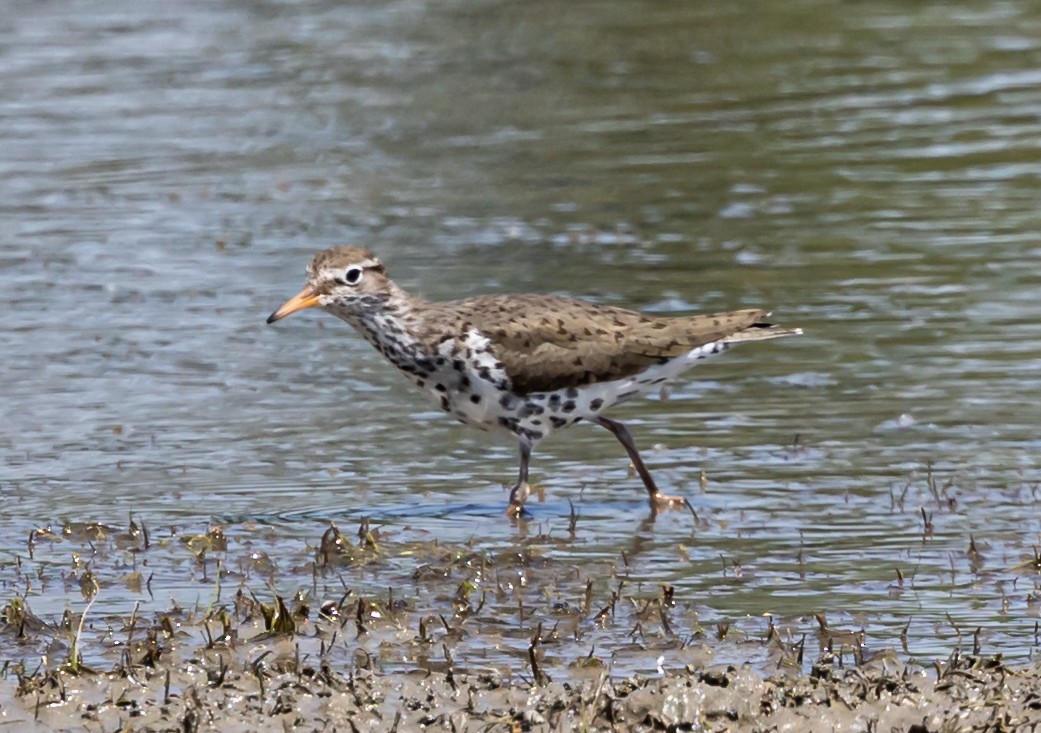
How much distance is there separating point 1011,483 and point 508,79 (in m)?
12.8

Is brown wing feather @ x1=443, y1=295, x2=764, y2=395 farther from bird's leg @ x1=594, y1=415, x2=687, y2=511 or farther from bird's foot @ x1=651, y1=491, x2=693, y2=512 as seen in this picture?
bird's foot @ x1=651, y1=491, x2=693, y2=512

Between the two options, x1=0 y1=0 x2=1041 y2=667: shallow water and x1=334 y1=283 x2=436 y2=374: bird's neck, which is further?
x1=334 y1=283 x2=436 y2=374: bird's neck

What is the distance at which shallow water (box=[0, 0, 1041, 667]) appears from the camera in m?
9.52

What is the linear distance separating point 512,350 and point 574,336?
36 centimetres

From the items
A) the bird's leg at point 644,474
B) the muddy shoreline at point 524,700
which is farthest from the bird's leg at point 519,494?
the muddy shoreline at point 524,700

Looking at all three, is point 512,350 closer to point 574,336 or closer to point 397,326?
point 574,336

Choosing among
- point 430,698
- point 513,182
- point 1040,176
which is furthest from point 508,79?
point 430,698

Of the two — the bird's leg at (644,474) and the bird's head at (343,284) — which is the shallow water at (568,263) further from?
the bird's head at (343,284)

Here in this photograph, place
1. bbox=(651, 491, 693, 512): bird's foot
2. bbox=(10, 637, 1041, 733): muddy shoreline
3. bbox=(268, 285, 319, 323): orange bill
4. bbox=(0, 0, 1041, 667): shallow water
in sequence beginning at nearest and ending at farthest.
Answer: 1. bbox=(10, 637, 1041, 733): muddy shoreline
2. bbox=(0, 0, 1041, 667): shallow water
3. bbox=(651, 491, 693, 512): bird's foot
4. bbox=(268, 285, 319, 323): orange bill

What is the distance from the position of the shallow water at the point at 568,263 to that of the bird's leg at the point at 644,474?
115mm

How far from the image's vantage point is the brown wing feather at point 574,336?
998 centimetres

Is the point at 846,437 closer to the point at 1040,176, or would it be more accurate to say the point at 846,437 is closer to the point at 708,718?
the point at 708,718

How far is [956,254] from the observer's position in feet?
47.6

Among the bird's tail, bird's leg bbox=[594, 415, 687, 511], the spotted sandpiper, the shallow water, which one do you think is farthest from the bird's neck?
the bird's tail
